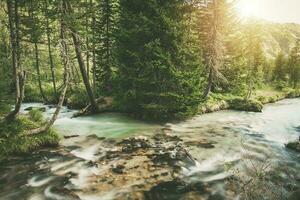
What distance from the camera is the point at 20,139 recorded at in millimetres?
13195

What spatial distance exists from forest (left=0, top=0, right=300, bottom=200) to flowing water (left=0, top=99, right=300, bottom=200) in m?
0.07

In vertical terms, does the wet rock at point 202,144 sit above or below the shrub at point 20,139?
below

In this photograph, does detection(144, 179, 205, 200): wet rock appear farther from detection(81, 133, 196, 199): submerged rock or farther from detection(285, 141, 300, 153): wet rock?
detection(285, 141, 300, 153): wet rock

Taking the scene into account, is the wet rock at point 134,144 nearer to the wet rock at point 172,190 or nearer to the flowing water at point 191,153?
the flowing water at point 191,153

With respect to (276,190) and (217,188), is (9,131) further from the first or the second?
(276,190)

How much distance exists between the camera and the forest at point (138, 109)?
1017 centimetres

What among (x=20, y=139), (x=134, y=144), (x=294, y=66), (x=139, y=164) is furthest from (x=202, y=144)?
(x=294, y=66)


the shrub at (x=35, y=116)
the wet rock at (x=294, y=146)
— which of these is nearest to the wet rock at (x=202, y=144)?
the wet rock at (x=294, y=146)

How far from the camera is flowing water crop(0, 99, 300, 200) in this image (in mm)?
9706

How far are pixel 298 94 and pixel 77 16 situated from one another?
45.4 m

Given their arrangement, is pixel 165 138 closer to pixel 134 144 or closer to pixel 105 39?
pixel 134 144

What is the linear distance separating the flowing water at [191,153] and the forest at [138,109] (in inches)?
2.6

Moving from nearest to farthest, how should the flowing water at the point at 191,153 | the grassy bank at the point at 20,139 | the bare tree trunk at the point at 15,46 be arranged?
the flowing water at the point at 191,153 → the grassy bank at the point at 20,139 → the bare tree trunk at the point at 15,46

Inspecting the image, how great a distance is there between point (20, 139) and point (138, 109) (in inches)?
366
